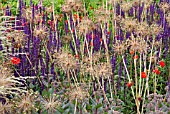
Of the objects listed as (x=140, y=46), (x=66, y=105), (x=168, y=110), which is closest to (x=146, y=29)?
(x=140, y=46)

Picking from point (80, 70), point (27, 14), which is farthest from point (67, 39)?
point (80, 70)

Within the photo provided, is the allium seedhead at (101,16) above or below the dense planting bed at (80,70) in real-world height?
above

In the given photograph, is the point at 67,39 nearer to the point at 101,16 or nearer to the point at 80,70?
the point at 101,16

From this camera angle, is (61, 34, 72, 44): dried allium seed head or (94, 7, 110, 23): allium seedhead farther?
(61, 34, 72, 44): dried allium seed head

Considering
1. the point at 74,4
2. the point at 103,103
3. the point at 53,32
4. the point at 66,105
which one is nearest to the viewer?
the point at 66,105

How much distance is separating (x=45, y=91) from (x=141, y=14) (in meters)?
1.67

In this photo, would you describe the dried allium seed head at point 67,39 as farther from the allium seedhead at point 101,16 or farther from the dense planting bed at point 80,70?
the allium seedhead at point 101,16

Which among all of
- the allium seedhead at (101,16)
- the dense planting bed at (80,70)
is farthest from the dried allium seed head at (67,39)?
the allium seedhead at (101,16)

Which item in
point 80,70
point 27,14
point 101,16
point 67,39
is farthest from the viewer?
point 67,39

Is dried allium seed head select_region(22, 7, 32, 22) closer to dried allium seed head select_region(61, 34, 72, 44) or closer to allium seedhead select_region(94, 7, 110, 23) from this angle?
dried allium seed head select_region(61, 34, 72, 44)

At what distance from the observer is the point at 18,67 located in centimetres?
393

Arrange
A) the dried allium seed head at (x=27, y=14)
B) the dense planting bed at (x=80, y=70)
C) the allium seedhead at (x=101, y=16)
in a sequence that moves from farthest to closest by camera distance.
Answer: the dried allium seed head at (x=27, y=14) < the allium seedhead at (x=101, y=16) < the dense planting bed at (x=80, y=70)

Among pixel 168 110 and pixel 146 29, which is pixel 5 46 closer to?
pixel 146 29

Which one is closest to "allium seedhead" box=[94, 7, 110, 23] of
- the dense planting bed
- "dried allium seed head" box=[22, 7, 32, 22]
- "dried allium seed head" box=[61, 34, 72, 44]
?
the dense planting bed
